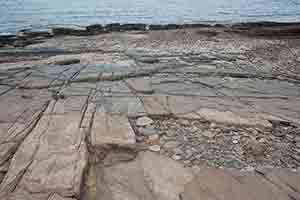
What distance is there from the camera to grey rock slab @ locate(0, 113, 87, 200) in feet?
6.22

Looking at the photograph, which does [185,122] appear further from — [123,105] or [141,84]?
[141,84]

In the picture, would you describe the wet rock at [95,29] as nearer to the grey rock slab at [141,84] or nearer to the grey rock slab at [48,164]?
the grey rock slab at [141,84]

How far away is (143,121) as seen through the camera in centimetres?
308

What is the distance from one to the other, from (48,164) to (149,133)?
3.93 feet

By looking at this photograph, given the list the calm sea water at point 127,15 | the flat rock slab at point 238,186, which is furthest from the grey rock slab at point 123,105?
the calm sea water at point 127,15

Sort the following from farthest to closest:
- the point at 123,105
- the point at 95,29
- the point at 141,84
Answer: the point at 95,29, the point at 141,84, the point at 123,105

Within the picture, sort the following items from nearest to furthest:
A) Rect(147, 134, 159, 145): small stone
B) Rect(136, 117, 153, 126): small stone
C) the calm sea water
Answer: Rect(147, 134, 159, 145): small stone → Rect(136, 117, 153, 126): small stone → the calm sea water

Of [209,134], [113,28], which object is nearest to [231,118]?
[209,134]

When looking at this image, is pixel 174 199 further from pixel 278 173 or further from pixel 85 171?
pixel 278 173

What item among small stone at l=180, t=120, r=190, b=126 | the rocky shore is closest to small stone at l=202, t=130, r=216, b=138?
the rocky shore

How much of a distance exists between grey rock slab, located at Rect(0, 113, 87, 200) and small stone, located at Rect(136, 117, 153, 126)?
0.76 meters

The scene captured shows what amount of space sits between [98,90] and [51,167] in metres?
2.12

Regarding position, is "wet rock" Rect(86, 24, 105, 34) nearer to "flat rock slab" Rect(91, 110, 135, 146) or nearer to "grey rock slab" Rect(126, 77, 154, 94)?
"grey rock slab" Rect(126, 77, 154, 94)

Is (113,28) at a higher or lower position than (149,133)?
higher
